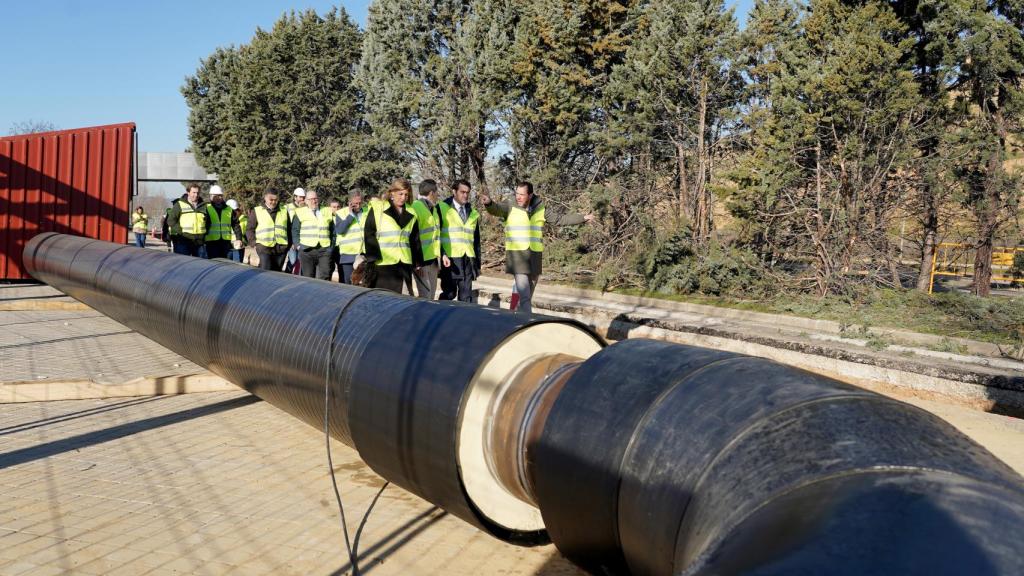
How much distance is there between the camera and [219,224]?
12.3 metres

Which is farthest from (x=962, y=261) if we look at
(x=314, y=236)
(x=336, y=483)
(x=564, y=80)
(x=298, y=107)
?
(x=298, y=107)

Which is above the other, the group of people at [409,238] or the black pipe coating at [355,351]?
the group of people at [409,238]

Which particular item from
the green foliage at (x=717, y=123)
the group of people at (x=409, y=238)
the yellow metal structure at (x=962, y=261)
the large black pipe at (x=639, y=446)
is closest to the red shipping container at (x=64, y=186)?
the group of people at (x=409, y=238)

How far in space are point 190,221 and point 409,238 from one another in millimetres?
5912

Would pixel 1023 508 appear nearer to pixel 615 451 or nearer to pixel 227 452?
pixel 615 451

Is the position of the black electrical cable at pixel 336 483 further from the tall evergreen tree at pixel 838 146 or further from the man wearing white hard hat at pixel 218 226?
the tall evergreen tree at pixel 838 146

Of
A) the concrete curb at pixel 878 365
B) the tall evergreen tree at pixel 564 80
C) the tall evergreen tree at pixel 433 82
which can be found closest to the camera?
the concrete curb at pixel 878 365

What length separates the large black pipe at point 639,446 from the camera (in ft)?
5.16

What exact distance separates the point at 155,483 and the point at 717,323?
852 cm

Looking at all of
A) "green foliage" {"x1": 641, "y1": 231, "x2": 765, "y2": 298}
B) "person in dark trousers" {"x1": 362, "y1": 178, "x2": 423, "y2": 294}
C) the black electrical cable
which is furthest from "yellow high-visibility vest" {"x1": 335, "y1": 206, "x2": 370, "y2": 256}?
"green foliage" {"x1": 641, "y1": 231, "x2": 765, "y2": 298}

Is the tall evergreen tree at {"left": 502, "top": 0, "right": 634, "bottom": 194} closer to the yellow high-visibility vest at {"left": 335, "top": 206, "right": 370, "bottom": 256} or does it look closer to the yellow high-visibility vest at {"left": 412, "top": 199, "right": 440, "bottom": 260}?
the yellow high-visibility vest at {"left": 335, "top": 206, "right": 370, "bottom": 256}

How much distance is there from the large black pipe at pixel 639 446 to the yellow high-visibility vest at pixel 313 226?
18.2 feet

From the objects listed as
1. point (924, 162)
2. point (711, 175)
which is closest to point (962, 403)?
point (924, 162)

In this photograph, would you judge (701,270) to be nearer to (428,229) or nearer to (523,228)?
(523,228)
